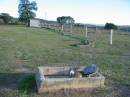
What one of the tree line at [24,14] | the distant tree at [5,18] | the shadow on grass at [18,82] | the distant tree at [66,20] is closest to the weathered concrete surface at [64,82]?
the shadow on grass at [18,82]

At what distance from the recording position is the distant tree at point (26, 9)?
7106cm

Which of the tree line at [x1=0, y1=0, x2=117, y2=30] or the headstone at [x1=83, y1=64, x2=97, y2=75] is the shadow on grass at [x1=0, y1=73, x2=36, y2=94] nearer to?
the headstone at [x1=83, y1=64, x2=97, y2=75]

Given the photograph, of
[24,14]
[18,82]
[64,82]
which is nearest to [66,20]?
[24,14]

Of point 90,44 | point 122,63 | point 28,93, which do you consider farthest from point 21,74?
point 90,44

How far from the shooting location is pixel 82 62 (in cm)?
945

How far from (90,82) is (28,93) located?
1.36 metres

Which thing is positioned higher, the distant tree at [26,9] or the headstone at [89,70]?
the distant tree at [26,9]

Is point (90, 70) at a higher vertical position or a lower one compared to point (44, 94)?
higher

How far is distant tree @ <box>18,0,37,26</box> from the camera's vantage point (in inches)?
2798

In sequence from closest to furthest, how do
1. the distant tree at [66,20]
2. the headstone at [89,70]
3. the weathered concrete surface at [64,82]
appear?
the weathered concrete surface at [64,82], the headstone at [89,70], the distant tree at [66,20]

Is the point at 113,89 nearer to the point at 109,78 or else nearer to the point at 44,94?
the point at 109,78

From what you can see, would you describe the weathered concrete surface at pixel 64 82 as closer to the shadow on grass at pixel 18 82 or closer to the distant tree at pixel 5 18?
the shadow on grass at pixel 18 82

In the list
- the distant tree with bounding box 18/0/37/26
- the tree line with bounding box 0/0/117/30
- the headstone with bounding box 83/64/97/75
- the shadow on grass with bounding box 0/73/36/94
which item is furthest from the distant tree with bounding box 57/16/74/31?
the headstone with bounding box 83/64/97/75

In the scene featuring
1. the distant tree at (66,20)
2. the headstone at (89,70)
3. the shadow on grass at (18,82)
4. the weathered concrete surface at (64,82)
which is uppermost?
the distant tree at (66,20)
